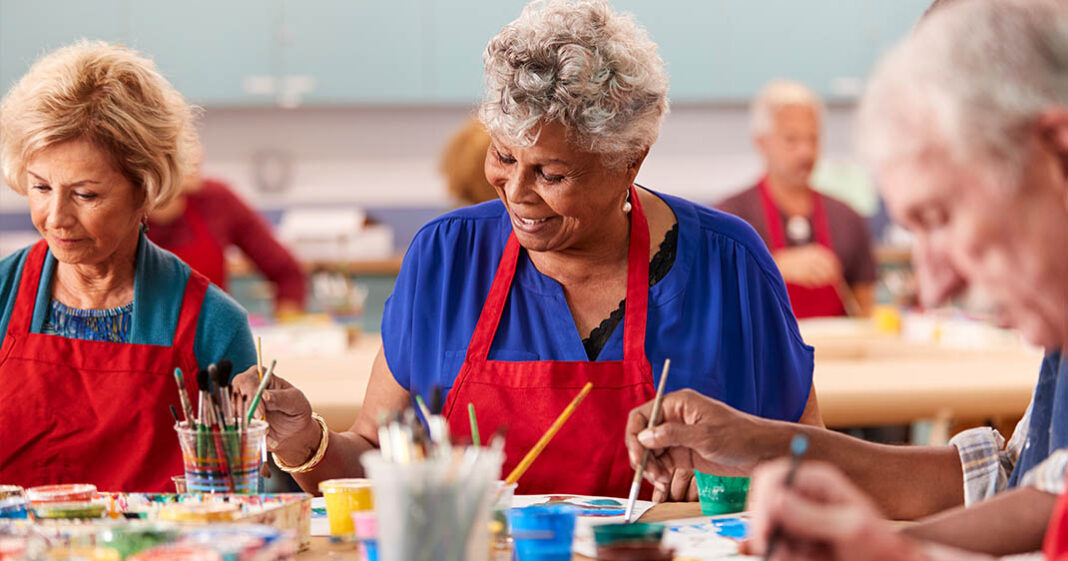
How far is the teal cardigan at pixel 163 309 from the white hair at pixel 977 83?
4.66 feet

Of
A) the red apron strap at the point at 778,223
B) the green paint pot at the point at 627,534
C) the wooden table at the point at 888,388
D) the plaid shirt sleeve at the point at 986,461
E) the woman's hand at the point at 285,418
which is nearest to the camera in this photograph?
the green paint pot at the point at 627,534

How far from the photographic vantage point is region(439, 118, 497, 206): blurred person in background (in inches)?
142

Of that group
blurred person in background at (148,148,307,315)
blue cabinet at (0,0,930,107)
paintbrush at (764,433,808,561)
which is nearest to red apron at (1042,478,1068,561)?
paintbrush at (764,433,808,561)

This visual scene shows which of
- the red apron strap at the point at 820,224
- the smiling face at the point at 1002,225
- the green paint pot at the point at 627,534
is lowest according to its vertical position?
the green paint pot at the point at 627,534

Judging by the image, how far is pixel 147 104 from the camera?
217 cm

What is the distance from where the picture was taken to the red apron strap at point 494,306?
6.92 ft

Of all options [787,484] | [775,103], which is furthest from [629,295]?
[775,103]

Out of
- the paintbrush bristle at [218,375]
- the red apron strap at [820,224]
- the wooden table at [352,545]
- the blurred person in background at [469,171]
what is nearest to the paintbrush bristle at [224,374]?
the paintbrush bristle at [218,375]

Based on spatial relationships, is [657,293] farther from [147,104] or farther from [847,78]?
[847,78]

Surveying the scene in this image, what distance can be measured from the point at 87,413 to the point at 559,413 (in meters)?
0.83

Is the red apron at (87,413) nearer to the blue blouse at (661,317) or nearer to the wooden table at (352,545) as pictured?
the blue blouse at (661,317)

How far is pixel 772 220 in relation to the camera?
4.89 meters

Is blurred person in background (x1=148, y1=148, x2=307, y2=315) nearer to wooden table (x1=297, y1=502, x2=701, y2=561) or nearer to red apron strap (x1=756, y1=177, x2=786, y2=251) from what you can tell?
red apron strap (x1=756, y1=177, x2=786, y2=251)

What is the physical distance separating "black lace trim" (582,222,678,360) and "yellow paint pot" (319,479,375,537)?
65cm
